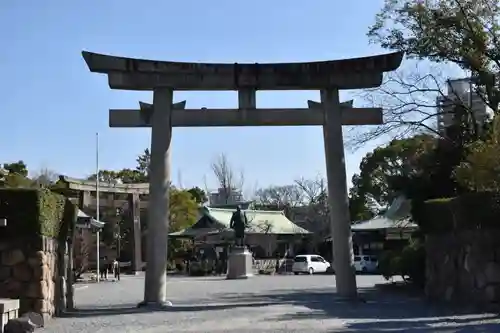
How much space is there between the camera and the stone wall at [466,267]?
16031mm

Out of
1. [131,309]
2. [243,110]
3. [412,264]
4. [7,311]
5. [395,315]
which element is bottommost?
[395,315]

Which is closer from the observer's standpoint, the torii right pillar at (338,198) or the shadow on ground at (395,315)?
the shadow on ground at (395,315)

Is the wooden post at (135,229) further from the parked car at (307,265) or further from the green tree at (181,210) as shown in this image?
the parked car at (307,265)

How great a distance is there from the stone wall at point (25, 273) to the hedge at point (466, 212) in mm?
9653

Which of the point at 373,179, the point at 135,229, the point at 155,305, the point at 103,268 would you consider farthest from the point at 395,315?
the point at 135,229

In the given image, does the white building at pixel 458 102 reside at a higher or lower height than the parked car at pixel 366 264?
higher

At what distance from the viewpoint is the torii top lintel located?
20.0 meters

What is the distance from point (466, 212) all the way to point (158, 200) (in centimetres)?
816

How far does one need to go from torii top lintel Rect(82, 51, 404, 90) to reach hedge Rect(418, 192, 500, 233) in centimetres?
426

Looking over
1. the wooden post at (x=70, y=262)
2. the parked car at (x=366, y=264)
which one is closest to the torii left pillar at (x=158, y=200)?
the wooden post at (x=70, y=262)

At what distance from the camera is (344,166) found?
21.1 meters

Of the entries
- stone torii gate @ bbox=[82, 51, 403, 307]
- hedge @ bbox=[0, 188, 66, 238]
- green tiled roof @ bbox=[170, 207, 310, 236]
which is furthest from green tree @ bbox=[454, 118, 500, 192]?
green tiled roof @ bbox=[170, 207, 310, 236]

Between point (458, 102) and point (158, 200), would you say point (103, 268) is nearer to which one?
point (158, 200)

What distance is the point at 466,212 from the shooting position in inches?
671
